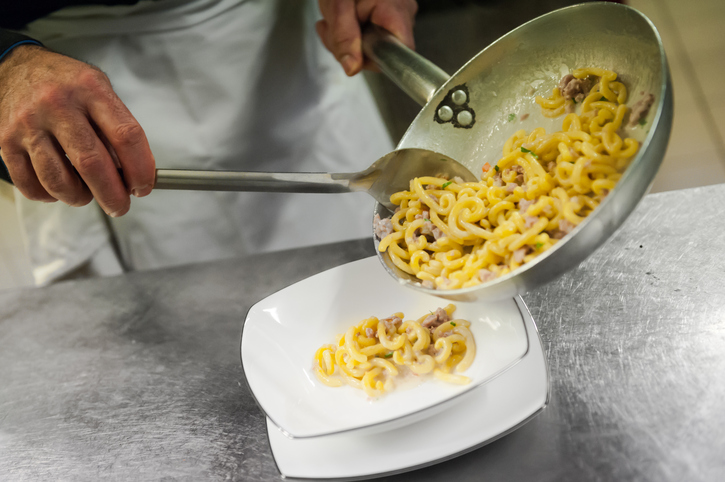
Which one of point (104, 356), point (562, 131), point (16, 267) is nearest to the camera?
point (562, 131)

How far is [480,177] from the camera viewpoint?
3.97 feet

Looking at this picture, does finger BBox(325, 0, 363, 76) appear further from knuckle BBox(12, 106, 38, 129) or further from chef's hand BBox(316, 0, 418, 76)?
knuckle BBox(12, 106, 38, 129)

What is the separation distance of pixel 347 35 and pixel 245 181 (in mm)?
697

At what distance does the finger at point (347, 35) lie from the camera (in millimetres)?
1522

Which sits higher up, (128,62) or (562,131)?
(562,131)

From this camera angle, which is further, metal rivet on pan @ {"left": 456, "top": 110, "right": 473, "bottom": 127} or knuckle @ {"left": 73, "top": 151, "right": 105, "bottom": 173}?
metal rivet on pan @ {"left": 456, "top": 110, "right": 473, "bottom": 127}

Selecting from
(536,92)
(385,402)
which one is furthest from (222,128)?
(385,402)

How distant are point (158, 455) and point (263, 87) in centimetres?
130

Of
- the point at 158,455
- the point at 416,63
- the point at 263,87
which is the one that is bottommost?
the point at 158,455

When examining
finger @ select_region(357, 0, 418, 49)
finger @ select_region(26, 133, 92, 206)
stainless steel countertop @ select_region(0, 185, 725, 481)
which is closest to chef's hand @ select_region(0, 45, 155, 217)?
finger @ select_region(26, 133, 92, 206)

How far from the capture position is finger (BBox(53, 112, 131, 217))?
1.09m

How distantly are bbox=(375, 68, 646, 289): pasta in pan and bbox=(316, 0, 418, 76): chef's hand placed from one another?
532 mm

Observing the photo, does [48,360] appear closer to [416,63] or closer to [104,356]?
[104,356]

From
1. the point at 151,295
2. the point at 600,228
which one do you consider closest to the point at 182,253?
the point at 151,295
